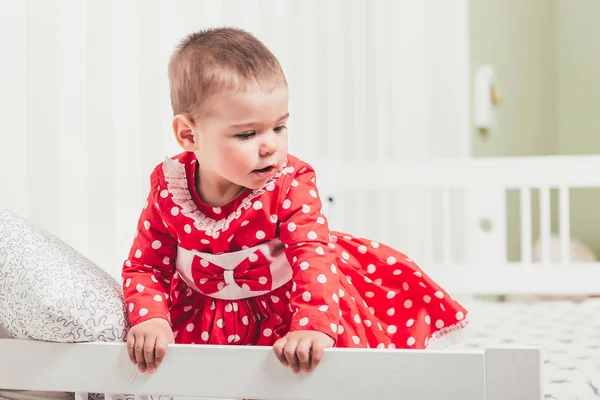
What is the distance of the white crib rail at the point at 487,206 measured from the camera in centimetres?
188

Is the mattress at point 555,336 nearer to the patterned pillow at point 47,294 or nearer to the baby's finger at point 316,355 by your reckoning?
the baby's finger at point 316,355

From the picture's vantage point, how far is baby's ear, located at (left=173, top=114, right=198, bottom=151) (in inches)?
35.0

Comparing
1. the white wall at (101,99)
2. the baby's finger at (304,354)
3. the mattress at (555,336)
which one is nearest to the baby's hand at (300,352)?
the baby's finger at (304,354)

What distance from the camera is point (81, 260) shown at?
35.9 inches

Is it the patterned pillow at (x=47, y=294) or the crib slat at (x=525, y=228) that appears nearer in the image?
the patterned pillow at (x=47, y=294)

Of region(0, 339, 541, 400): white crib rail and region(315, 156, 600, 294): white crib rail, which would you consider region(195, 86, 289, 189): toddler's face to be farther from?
region(315, 156, 600, 294): white crib rail

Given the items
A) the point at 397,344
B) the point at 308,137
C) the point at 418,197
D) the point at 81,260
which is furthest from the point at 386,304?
the point at 418,197

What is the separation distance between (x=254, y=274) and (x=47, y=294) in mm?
233

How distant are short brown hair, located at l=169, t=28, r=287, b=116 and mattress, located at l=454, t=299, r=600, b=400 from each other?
41 centimetres

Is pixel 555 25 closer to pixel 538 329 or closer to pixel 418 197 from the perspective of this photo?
pixel 418 197

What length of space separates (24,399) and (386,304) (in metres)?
0.43

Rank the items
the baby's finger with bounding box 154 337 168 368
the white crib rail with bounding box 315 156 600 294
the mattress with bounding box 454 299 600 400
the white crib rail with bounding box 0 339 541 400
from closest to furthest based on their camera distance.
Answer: the white crib rail with bounding box 0 339 541 400 → the baby's finger with bounding box 154 337 168 368 → the mattress with bounding box 454 299 600 400 → the white crib rail with bounding box 315 156 600 294

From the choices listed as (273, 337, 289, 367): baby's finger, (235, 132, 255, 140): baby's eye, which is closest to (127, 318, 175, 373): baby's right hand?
(273, 337, 289, 367): baby's finger

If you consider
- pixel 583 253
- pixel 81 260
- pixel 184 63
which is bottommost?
pixel 583 253
